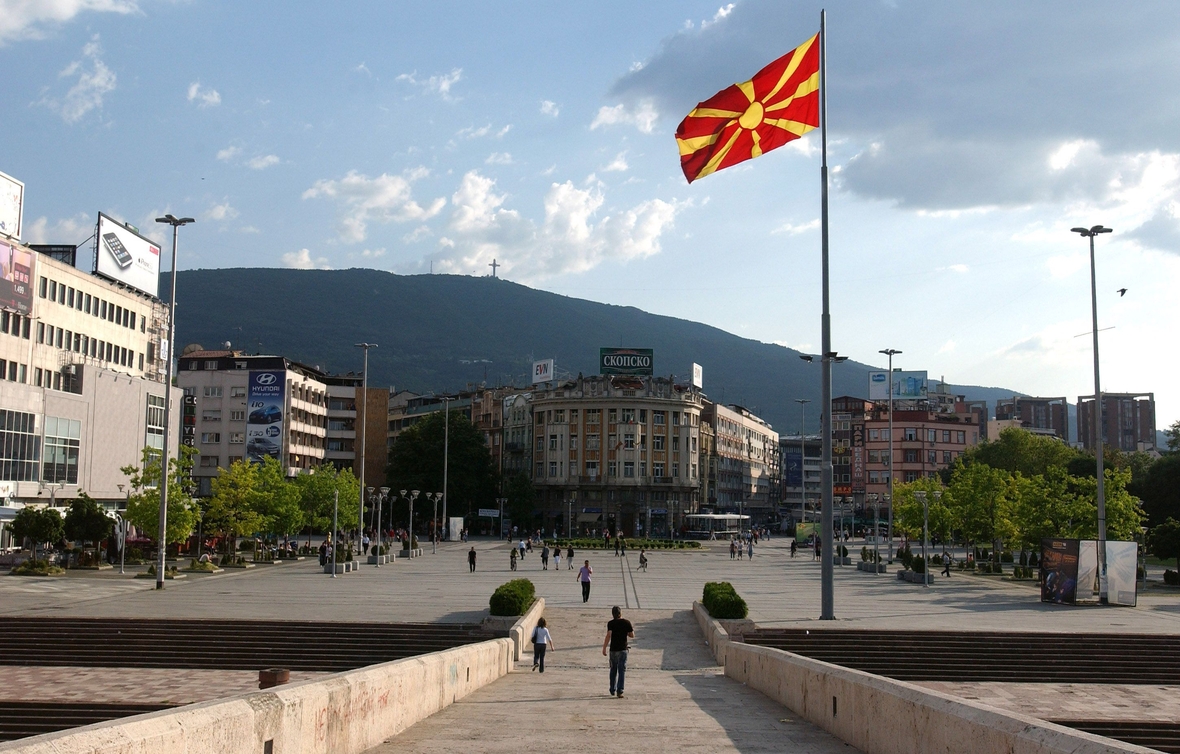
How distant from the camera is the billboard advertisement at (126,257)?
2559 inches

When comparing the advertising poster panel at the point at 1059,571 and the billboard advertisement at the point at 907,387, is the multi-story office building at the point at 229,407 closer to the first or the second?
the advertising poster panel at the point at 1059,571

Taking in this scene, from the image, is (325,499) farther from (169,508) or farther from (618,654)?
(618,654)

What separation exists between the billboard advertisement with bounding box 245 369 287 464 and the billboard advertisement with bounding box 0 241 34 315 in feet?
107

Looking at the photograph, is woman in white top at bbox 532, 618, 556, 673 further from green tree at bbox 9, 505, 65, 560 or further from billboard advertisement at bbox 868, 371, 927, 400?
billboard advertisement at bbox 868, 371, 927, 400

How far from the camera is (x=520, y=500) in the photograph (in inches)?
3996

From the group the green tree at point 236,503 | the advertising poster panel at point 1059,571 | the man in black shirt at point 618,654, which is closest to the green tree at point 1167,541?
the advertising poster panel at point 1059,571

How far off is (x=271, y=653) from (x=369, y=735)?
1447cm

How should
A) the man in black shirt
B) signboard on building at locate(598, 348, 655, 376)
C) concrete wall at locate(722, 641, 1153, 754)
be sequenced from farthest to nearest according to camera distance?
signboard on building at locate(598, 348, 655, 376), the man in black shirt, concrete wall at locate(722, 641, 1153, 754)

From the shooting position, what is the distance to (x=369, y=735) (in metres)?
11.1

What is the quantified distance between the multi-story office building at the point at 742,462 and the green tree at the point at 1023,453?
105 feet

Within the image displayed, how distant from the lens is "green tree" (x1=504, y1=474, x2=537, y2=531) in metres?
102

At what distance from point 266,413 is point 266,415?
0.19 metres

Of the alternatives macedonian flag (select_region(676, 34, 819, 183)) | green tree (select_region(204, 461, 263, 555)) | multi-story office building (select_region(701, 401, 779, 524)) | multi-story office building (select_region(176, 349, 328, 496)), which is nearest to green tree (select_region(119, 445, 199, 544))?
green tree (select_region(204, 461, 263, 555))

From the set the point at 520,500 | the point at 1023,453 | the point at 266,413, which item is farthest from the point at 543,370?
the point at 1023,453
